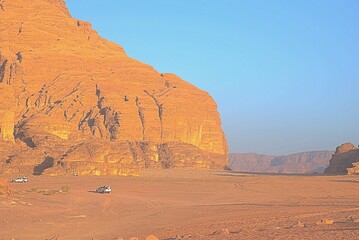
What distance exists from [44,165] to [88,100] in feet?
108

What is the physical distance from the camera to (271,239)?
13.7 meters

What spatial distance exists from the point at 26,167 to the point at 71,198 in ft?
111

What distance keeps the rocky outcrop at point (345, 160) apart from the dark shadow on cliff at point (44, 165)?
39896 mm

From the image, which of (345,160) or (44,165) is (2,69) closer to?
(44,165)

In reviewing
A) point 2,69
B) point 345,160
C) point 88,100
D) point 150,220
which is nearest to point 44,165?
point 88,100

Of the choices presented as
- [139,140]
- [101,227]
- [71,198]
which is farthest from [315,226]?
[139,140]

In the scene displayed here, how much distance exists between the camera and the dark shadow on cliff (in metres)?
64.9

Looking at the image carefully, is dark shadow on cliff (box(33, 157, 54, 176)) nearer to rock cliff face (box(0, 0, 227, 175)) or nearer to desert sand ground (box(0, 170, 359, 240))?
rock cliff face (box(0, 0, 227, 175))

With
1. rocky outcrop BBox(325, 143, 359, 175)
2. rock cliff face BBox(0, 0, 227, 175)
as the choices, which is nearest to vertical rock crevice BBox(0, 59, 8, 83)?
rock cliff face BBox(0, 0, 227, 175)

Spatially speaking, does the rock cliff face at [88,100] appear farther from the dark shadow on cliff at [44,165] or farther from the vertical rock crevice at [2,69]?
the dark shadow on cliff at [44,165]

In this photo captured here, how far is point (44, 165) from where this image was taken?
66562 mm

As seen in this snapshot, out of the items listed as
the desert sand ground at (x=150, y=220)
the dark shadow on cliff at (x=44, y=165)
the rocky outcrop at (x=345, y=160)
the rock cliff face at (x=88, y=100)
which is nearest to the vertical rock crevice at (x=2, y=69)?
the rock cliff face at (x=88, y=100)

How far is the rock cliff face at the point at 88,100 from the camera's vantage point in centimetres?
7944

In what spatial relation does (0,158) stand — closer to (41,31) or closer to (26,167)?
(26,167)
